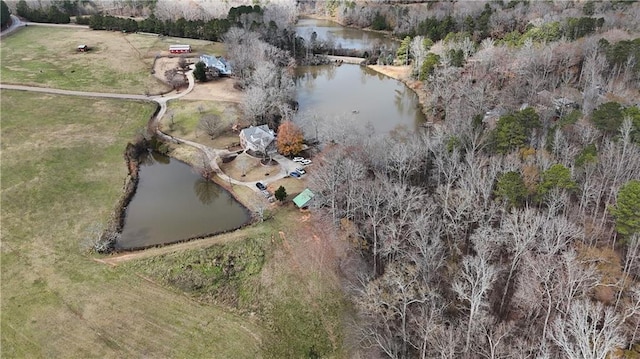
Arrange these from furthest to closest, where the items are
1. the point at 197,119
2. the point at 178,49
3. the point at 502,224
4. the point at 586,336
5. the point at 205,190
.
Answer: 1. the point at 178,49
2. the point at 197,119
3. the point at 205,190
4. the point at 502,224
5. the point at 586,336

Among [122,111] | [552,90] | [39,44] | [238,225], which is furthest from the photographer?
[39,44]

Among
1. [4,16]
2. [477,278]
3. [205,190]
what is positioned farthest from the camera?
[4,16]

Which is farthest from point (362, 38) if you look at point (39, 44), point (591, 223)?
point (591, 223)

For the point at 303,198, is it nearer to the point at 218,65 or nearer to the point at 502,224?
the point at 502,224

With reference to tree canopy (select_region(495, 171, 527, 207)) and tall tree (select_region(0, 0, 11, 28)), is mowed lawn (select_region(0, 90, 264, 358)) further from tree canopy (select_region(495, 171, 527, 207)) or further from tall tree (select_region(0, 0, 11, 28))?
tall tree (select_region(0, 0, 11, 28))

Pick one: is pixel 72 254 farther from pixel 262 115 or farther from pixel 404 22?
pixel 404 22

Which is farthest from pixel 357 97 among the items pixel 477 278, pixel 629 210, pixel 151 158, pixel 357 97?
pixel 477 278
